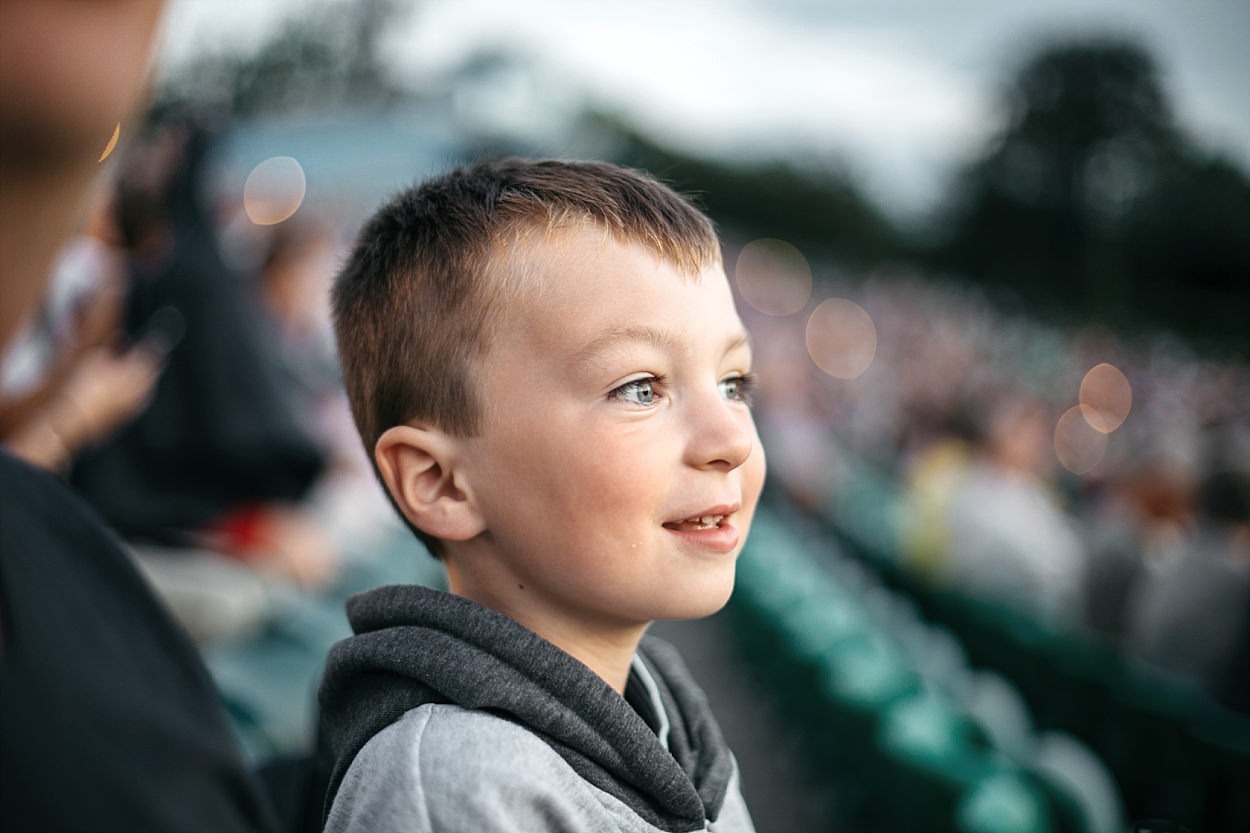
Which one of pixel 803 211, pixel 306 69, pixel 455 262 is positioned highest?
pixel 803 211

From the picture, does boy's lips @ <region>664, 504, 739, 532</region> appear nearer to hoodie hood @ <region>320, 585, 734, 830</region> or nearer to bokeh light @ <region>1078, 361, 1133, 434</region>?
hoodie hood @ <region>320, 585, 734, 830</region>

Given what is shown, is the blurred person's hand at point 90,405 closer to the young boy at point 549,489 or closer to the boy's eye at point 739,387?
the young boy at point 549,489

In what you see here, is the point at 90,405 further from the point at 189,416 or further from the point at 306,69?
the point at 306,69

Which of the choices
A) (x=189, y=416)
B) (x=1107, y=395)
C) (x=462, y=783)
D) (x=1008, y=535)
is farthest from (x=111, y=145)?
(x=1107, y=395)

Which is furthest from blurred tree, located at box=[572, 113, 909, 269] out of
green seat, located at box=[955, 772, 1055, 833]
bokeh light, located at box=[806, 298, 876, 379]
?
green seat, located at box=[955, 772, 1055, 833]

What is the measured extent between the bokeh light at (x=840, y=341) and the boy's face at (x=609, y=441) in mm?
21650

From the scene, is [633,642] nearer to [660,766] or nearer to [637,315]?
[660,766]

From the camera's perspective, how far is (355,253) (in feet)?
3.80

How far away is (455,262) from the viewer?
1.01 meters

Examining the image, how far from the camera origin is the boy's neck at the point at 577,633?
3.33 feet

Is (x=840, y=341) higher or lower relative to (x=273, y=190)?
lower

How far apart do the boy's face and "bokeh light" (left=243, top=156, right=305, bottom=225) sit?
7.70 metres

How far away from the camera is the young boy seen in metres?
0.90

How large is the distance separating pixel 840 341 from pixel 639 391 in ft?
79.2
